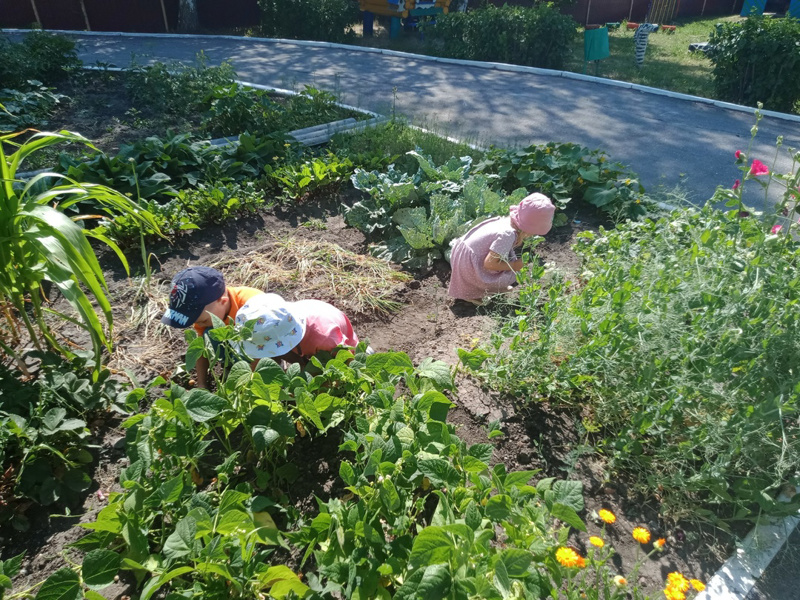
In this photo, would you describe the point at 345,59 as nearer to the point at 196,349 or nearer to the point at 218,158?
the point at 218,158

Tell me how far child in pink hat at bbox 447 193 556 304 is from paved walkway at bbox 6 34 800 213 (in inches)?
104

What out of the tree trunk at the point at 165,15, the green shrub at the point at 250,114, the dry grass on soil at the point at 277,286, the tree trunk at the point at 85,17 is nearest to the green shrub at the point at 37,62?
the green shrub at the point at 250,114

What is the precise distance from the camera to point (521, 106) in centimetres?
806

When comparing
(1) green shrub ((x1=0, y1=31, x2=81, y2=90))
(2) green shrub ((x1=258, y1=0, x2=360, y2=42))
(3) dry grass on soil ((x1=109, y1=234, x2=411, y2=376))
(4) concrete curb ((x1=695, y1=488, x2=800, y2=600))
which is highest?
(2) green shrub ((x1=258, y1=0, x2=360, y2=42))

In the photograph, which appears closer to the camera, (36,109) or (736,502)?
(736,502)

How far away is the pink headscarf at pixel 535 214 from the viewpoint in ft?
10.5

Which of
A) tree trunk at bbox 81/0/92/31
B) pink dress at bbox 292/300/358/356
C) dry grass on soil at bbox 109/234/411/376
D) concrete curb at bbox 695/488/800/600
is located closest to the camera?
concrete curb at bbox 695/488/800/600

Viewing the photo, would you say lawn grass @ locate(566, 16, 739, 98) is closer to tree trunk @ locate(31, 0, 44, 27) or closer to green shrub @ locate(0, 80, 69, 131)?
green shrub @ locate(0, 80, 69, 131)

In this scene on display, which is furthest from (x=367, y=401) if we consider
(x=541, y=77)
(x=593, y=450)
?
(x=541, y=77)

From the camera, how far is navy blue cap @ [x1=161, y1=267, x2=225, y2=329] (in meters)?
2.24

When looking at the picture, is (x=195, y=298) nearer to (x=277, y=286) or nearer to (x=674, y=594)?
(x=277, y=286)

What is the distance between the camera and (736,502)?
1973 millimetres

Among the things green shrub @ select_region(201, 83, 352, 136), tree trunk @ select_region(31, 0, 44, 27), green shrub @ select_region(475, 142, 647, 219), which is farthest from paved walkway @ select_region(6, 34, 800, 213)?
tree trunk @ select_region(31, 0, 44, 27)

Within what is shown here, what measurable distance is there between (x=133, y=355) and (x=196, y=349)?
1.38m
